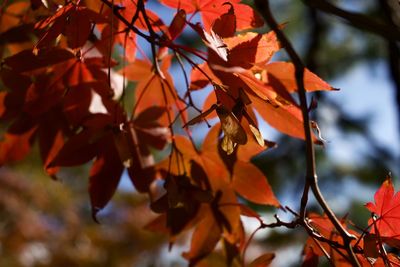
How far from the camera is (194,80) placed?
0.52 meters

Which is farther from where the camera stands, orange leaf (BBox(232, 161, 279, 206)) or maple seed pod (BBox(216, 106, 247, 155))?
orange leaf (BBox(232, 161, 279, 206))

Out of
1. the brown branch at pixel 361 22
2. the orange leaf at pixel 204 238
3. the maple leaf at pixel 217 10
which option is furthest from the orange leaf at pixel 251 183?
the brown branch at pixel 361 22

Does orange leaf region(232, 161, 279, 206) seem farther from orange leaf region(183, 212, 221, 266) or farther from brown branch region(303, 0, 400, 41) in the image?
brown branch region(303, 0, 400, 41)

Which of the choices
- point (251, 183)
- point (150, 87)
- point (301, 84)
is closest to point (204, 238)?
point (251, 183)

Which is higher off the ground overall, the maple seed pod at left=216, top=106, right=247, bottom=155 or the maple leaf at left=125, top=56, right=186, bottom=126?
the maple seed pod at left=216, top=106, right=247, bottom=155

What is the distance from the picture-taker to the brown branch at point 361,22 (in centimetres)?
28

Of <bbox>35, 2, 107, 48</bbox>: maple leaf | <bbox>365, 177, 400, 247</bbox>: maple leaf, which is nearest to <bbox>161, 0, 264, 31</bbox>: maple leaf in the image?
<bbox>35, 2, 107, 48</bbox>: maple leaf

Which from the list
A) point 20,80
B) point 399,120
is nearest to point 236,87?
point 20,80

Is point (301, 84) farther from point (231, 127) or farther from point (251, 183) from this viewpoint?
point (251, 183)

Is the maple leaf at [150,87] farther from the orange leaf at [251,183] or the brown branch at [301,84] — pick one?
the brown branch at [301,84]

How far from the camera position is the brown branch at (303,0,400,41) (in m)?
0.28

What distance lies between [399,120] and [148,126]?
48cm

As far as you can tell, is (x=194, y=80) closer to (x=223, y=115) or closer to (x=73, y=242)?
(x=223, y=115)

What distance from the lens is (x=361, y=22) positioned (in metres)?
0.28
